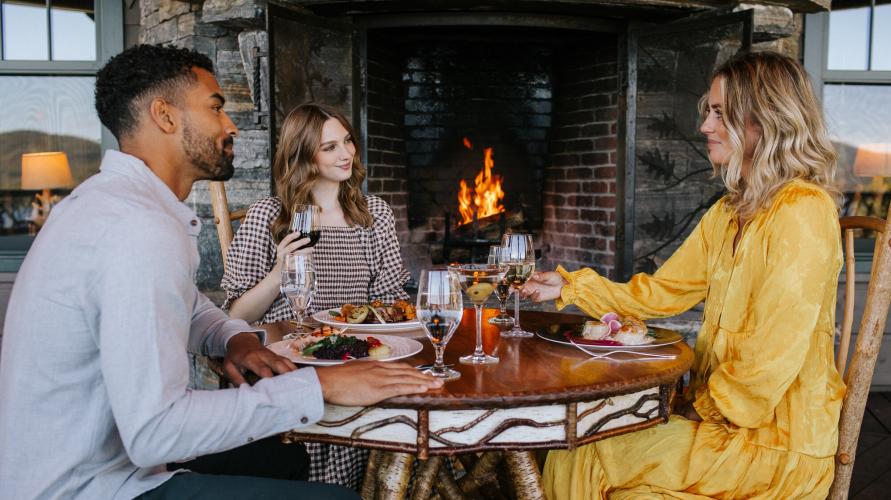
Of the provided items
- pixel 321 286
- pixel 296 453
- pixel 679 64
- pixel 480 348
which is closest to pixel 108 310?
pixel 480 348

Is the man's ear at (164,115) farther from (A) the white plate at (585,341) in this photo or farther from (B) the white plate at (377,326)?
(A) the white plate at (585,341)

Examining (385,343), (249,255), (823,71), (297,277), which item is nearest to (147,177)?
(297,277)

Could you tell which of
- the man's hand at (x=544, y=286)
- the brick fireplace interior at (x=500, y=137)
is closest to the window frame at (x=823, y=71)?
the brick fireplace interior at (x=500, y=137)

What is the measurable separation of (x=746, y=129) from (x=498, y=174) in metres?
2.86

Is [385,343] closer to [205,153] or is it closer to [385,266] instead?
[205,153]

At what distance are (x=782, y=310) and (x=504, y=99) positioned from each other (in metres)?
3.21

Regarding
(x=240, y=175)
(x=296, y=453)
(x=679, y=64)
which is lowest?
(x=296, y=453)

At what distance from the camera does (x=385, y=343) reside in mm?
1706

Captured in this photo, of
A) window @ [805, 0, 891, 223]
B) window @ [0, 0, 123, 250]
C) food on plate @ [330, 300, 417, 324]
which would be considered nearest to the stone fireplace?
window @ [805, 0, 891, 223]

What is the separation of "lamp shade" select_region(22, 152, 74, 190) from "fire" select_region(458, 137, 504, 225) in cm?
214

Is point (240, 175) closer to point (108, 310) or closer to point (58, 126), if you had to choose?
point (58, 126)

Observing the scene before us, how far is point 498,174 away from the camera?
4.76 m

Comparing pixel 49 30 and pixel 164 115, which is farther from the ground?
pixel 49 30

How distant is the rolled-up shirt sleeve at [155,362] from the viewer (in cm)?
115
